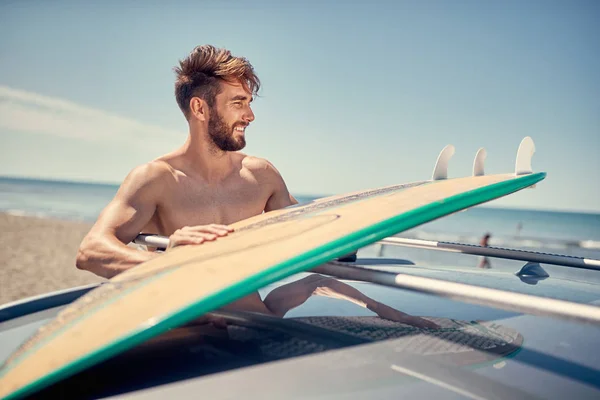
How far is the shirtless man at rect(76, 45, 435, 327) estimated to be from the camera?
213 centimetres

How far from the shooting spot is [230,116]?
8.24 feet

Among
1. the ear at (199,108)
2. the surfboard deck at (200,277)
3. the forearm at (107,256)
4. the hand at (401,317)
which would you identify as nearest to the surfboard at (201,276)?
the surfboard deck at (200,277)

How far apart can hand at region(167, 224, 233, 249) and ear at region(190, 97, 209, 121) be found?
116 centimetres

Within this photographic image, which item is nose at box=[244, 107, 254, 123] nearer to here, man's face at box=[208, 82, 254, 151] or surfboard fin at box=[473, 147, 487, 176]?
man's face at box=[208, 82, 254, 151]

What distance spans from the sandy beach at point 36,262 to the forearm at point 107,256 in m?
6.00

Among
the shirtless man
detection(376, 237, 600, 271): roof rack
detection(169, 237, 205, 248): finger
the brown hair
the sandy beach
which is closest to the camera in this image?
detection(169, 237, 205, 248): finger

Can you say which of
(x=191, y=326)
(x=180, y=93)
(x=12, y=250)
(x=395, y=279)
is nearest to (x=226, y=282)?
(x=191, y=326)

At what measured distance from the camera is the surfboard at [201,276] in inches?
35.3

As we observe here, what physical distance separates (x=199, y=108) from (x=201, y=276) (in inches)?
65.4

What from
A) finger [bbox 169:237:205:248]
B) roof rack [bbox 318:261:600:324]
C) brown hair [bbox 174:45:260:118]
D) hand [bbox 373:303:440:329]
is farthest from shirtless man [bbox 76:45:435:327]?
roof rack [bbox 318:261:600:324]

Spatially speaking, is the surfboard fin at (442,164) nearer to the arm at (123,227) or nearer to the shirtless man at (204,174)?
the shirtless man at (204,174)

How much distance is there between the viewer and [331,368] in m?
0.95

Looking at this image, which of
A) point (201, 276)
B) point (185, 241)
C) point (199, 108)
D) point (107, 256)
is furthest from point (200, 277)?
point (199, 108)

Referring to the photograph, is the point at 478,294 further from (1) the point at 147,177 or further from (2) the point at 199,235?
(1) the point at 147,177
